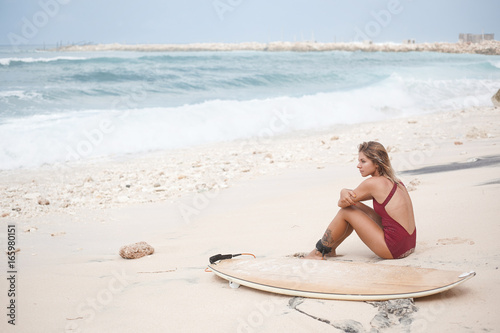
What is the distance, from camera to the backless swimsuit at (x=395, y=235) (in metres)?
3.69

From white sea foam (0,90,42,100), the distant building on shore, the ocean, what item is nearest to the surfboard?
the ocean

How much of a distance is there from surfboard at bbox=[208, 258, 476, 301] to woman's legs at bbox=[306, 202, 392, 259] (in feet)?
1.12

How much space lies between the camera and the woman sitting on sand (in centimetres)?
369

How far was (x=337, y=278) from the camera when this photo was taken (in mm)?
3219

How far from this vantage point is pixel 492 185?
5.22 metres

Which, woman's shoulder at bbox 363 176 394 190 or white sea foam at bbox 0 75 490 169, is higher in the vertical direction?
woman's shoulder at bbox 363 176 394 190

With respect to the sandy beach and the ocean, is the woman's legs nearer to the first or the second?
the sandy beach

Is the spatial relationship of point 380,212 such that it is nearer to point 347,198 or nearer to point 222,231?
point 347,198

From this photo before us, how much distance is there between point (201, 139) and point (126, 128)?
206cm

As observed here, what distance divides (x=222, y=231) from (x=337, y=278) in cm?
222

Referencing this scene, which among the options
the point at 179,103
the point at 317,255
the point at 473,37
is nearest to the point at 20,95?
the point at 179,103

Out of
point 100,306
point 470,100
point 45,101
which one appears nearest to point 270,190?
point 100,306

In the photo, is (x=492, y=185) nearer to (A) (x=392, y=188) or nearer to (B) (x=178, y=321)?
(A) (x=392, y=188)

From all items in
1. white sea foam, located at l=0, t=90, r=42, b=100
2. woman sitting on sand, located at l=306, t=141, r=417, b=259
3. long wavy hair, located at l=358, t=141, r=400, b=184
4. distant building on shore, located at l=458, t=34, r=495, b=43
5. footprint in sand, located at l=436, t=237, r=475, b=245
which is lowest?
footprint in sand, located at l=436, t=237, r=475, b=245
